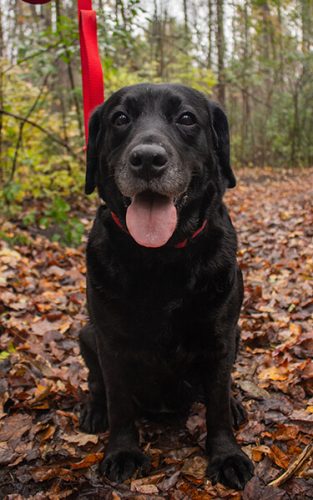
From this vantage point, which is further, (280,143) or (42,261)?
(280,143)

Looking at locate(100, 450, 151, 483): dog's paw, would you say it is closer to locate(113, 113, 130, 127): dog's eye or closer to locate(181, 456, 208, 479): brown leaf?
locate(181, 456, 208, 479): brown leaf

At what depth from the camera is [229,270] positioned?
2295 mm

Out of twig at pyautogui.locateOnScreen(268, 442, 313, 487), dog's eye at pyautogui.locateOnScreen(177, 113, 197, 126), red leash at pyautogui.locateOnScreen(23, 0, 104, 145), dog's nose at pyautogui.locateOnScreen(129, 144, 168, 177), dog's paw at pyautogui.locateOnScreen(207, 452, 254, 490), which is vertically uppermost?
red leash at pyautogui.locateOnScreen(23, 0, 104, 145)

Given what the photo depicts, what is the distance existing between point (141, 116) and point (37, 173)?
585 centimetres

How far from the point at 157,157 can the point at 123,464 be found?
1.53 metres

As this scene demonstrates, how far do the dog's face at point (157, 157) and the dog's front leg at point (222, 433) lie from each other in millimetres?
726

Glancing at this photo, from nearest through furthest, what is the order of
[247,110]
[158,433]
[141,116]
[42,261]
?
[141,116]
[158,433]
[42,261]
[247,110]

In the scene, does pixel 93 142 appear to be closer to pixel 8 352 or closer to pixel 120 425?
pixel 120 425

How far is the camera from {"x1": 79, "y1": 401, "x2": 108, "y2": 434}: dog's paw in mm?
2689

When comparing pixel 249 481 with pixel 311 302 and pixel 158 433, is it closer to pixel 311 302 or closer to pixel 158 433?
pixel 158 433

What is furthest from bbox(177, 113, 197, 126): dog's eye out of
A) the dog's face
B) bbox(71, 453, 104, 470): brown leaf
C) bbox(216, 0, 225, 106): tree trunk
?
bbox(216, 0, 225, 106): tree trunk

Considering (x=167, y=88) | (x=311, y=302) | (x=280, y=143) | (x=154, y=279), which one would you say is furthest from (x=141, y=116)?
(x=280, y=143)

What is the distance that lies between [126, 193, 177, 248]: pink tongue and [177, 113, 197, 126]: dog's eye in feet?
1.49

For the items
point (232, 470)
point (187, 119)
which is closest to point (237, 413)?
point (232, 470)
